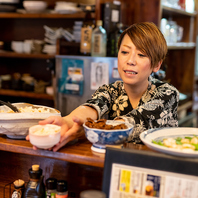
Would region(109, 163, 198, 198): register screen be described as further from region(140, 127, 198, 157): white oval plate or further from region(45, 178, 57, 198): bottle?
region(45, 178, 57, 198): bottle

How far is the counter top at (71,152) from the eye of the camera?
3.69 ft

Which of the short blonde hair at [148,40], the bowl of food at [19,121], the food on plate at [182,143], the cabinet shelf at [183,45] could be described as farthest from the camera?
the cabinet shelf at [183,45]

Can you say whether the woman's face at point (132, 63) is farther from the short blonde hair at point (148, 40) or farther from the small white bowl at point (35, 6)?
the small white bowl at point (35, 6)

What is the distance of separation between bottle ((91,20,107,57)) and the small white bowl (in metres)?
1.01

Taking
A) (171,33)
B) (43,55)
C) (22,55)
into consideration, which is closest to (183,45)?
(171,33)

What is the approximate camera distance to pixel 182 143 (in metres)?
1.14

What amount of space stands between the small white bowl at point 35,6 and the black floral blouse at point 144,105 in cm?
226

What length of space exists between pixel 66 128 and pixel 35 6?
9.27 feet

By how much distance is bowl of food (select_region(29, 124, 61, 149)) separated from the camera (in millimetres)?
1103

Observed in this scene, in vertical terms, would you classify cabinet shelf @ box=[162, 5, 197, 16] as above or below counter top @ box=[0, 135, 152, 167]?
above

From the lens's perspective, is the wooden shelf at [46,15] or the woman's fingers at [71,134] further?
the wooden shelf at [46,15]

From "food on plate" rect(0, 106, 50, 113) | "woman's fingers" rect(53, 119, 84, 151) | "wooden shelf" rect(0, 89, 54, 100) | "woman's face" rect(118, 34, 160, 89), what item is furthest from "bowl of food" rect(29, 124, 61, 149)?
"wooden shelf" rect(0, 89, 54, 100)

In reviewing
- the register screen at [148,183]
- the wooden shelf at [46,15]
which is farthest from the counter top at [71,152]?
the wooden shelf at [46,15]

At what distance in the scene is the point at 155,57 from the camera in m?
1.56
